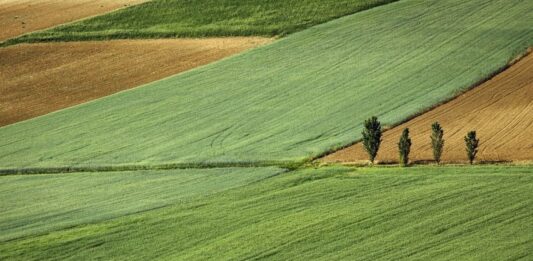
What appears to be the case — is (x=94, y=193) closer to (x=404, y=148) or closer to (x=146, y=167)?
(x=146, y=167)

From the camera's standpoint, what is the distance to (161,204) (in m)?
35.2

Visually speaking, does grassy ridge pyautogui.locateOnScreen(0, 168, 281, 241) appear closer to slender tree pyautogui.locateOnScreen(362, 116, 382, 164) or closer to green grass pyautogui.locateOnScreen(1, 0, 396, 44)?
slender tree pyautogui.locateOnScreen(362, 116, 382, 164)

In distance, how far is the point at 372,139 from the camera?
3906 cm

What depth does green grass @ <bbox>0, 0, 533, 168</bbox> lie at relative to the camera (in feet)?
143

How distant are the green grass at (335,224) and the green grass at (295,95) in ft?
19.8

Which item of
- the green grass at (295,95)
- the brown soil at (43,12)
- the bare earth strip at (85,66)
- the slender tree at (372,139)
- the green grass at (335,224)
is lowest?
the green grass at (335,224)

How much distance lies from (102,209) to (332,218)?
8.13 meters

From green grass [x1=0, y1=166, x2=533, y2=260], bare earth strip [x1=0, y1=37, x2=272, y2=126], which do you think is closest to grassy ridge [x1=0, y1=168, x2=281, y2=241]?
green grass [x1=0, y1=166, x2=533, y2=260]

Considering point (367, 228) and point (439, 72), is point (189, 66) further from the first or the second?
point (367, 228)

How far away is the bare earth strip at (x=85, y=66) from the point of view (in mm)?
53781

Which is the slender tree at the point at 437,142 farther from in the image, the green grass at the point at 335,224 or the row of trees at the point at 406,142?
the green grass at the point at 335,224

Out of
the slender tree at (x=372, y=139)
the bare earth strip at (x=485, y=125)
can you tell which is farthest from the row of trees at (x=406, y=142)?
the bare earth strip at (x=485, y=125)

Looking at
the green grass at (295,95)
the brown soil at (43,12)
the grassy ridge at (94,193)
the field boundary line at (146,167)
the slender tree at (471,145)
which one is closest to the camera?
the grassy ridge at (94,193)

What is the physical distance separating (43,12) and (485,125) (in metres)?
38.5
